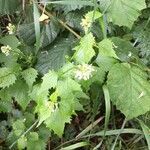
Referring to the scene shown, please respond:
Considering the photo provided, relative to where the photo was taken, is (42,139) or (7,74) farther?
(42,139)

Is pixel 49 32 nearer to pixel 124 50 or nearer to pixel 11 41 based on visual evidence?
pixel 11 41

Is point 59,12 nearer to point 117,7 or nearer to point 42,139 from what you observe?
point 117,7

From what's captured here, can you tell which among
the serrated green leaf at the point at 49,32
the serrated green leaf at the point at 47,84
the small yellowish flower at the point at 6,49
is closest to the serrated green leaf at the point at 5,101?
the small yellowish flower at the point at 6,49

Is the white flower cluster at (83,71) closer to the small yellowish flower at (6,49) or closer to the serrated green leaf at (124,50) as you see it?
the serrated green leaf at (124,50)

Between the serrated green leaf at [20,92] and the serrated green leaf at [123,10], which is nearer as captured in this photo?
the serrated green leaf at [123,10]

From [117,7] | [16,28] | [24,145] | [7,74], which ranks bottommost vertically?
[24,145]

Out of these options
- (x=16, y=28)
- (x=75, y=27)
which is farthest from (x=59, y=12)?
(x=16, y=28)

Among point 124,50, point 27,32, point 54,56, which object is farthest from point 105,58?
point 27,32
